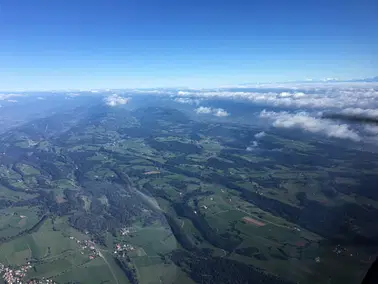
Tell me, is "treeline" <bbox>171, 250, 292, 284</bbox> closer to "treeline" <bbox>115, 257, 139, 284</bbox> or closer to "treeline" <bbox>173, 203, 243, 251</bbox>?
"treeline" <bbox>173, 203, 243, 251</bbox>

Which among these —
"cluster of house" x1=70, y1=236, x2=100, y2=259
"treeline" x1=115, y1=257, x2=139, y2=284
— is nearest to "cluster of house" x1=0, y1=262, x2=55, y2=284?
"cluster of house" x1=70, y1=236, x2=100, y2=259

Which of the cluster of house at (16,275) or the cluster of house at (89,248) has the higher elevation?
the cluster of house at (16,275)

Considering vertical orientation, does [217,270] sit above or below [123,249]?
above

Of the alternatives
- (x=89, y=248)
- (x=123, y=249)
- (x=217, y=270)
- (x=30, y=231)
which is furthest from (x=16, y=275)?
(x=217, y=270)

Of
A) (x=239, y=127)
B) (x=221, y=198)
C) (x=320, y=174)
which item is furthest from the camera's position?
(x=239, y=127)

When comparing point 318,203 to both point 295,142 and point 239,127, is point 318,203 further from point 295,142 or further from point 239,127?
point 239,127

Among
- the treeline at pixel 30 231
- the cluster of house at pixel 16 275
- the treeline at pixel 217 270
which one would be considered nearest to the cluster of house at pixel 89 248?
the cluster of house at pixel 16 275

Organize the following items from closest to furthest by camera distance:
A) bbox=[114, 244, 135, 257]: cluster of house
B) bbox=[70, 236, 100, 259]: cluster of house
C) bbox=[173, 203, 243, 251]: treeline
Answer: bbox=[70, 236, 100, 259]: cluster of house, bbox=[114, 244, 135, 257]: cluster of house, bbox=[173, 203, 243, 251]: treeline

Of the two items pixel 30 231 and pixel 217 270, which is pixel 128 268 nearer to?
pixel 217 270

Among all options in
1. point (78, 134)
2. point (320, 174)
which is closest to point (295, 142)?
point (320, 174)

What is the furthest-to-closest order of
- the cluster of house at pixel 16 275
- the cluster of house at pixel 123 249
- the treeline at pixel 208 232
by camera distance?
the treeline at pixel 208 232, the cluster of house at pixel 123 249, the cluster of house at pixel 16 275

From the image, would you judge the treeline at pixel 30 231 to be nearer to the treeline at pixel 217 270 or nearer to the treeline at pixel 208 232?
the treeline at pixel 208 232
